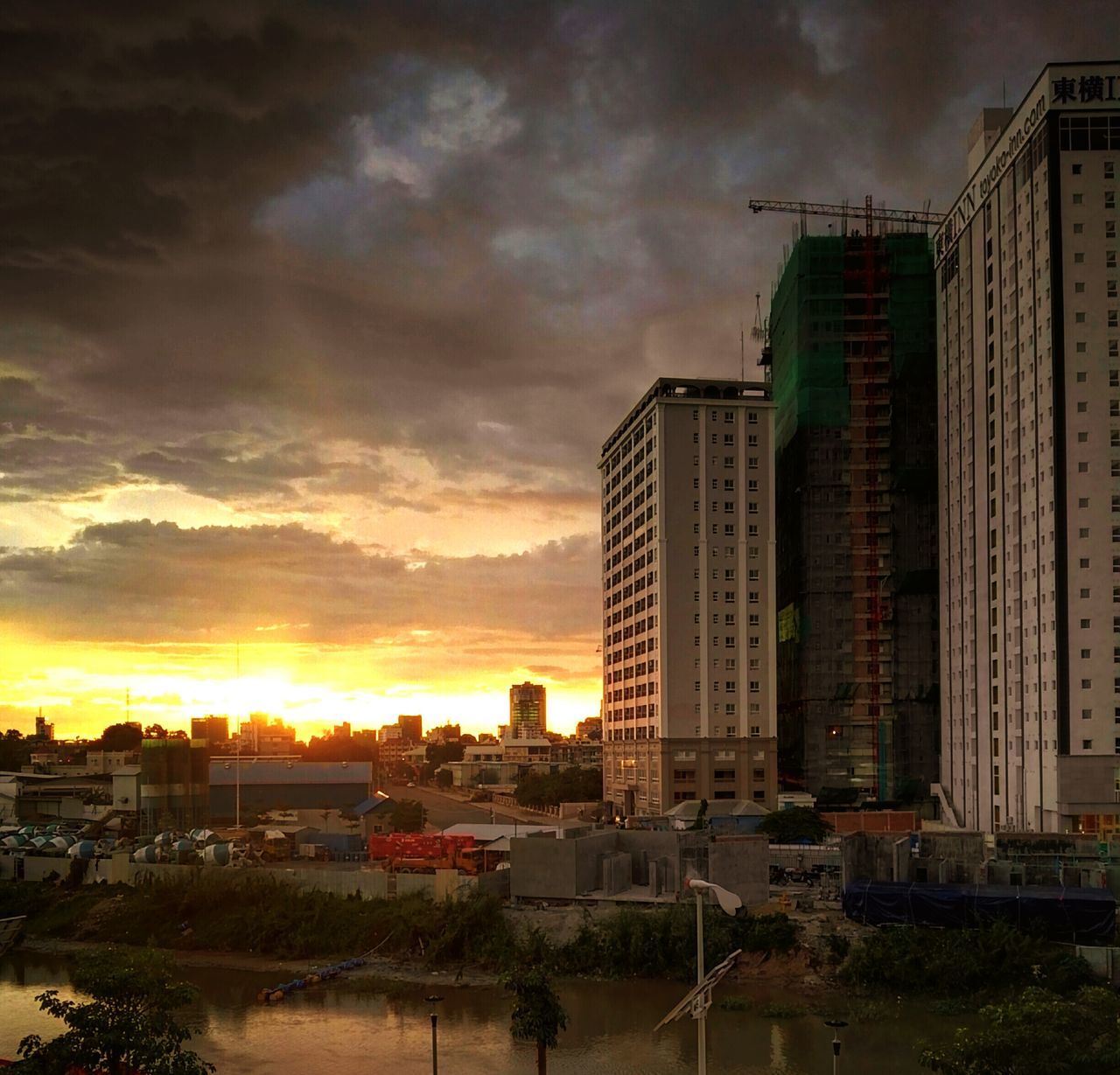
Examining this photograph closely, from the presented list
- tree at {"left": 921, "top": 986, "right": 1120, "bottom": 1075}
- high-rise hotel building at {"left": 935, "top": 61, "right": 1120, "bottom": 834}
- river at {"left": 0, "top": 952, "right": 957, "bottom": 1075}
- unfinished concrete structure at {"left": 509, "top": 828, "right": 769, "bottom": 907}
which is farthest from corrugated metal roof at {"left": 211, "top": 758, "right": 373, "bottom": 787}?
tree at {"left": 921, "top": 986, "right": 1120, "bottom": 1075}

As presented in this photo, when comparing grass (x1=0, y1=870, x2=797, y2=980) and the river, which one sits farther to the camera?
grass (x1=0, y1=870, x2=797, y2=980)

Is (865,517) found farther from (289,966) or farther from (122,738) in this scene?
(122,738)

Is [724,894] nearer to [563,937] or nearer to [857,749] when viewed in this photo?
[563,937]

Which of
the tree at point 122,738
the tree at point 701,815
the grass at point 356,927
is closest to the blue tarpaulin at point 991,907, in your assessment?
the grass at point 356,927

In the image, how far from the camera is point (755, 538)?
9212 cm

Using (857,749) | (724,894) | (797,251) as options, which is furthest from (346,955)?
(797,251)

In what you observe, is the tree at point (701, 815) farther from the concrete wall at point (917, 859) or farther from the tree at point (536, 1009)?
the tree at point (536, 1009)

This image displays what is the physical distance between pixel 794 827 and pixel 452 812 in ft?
194

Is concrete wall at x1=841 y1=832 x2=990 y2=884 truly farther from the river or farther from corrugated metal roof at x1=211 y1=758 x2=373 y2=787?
corrugated metal roof at x1=211 y1=758 x2=373 y2=787

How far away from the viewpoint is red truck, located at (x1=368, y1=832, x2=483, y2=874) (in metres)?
61.6

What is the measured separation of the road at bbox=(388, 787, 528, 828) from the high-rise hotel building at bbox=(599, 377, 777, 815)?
558 inches

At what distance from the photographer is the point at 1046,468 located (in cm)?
7012

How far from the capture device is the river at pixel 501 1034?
1474 inches

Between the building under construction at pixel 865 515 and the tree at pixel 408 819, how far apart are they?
3039 centimetres
